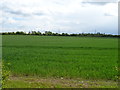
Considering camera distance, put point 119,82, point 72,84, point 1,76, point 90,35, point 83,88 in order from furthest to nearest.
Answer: point 90,35
point 119,82
point 72,84
point 83,88
point 1,76

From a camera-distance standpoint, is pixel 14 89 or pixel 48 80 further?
pixel 48 80

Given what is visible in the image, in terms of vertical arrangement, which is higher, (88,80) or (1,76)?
(1,76)

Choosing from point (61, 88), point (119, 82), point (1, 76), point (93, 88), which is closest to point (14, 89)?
point (61, 88)

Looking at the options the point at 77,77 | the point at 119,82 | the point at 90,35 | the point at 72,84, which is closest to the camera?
the point at 72,84

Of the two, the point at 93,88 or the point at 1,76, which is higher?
the point at 1,76

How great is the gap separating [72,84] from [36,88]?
1.81 metres

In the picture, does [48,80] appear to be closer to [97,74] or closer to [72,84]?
[72,84]

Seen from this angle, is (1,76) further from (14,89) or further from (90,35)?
(90,35)

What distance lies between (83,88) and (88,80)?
1.93 metres

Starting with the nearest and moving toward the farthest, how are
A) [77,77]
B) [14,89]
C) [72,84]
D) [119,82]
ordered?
[14,89] → [72,84] → [119,82] → [77,77]

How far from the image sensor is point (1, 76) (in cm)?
590

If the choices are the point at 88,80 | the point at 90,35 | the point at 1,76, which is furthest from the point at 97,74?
the point at 90,35

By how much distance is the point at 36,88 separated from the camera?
27.1ft

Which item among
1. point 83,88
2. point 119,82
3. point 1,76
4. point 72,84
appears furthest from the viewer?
point 119,82
